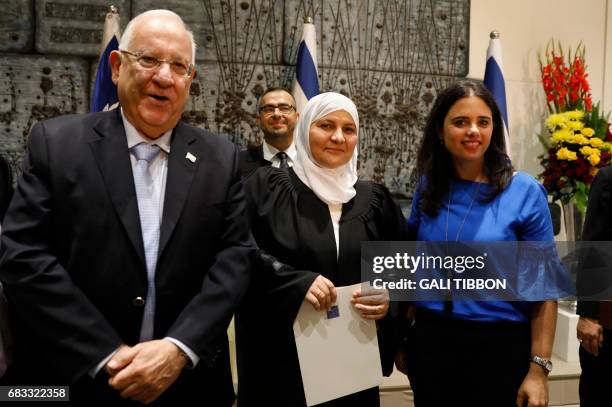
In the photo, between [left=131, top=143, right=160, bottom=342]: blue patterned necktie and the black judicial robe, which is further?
the black judicial robe

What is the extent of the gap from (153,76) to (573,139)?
353 centimetres

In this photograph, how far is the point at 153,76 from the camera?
1.44 metres

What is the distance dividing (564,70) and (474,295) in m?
3.43

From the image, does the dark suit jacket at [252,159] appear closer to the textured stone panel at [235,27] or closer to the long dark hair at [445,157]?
the textured stone panel at [235,27]

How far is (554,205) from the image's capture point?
4.38 meters

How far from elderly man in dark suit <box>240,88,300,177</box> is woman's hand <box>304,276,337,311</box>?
6.36ft

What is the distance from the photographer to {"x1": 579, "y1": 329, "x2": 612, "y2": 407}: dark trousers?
1971 mm

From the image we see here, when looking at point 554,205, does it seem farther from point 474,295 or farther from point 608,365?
point 474,295

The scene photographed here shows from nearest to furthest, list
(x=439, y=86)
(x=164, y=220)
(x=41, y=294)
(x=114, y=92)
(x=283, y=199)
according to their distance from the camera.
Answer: (x=41, y=294) < (x=164, y=220) < (x=283, y=199) < (x=114, y=92) < (x=439, y=86)

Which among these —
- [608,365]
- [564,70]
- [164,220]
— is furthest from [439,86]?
[164,220]

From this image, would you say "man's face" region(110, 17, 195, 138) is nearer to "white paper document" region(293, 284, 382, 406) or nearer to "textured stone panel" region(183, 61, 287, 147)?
"white paper document" region(293, 284, 382, 406)

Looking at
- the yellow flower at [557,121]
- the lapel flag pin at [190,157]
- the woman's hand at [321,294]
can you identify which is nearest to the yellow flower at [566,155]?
the yellow flower at [557,121]

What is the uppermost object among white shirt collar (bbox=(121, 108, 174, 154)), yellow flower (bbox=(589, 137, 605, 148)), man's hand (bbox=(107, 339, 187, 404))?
yellow flower (bbox=(589, 137, 605, 148))

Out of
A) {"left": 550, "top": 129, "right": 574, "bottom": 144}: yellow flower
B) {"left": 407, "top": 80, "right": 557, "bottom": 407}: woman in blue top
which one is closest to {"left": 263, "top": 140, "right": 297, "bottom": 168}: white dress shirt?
{"left": 407, "top": 80, "right": 557, "bottom": 407}: woman in blue top
